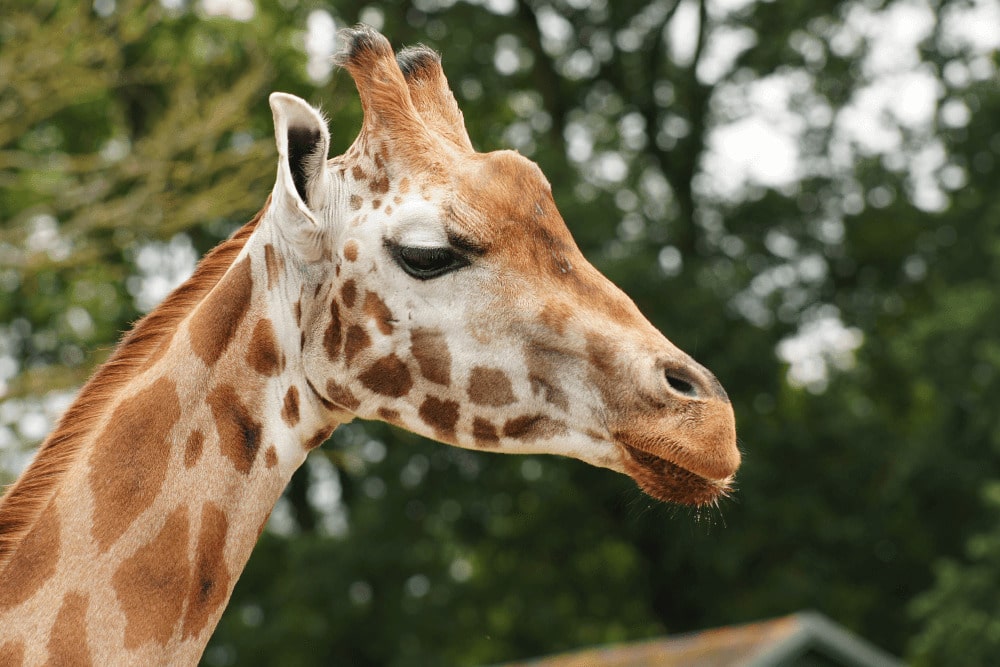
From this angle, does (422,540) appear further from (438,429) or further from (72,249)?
(438,429)

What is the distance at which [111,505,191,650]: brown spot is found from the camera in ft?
10.6

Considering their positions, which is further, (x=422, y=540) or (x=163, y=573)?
(x=422, y=540)

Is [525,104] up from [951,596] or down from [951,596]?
up

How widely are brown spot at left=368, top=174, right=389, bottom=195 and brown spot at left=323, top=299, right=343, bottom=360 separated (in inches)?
13.9

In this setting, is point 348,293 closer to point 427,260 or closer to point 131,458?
point 427,260

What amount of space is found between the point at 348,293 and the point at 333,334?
13 centimetres

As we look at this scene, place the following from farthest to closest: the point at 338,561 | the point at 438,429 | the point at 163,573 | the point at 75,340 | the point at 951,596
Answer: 1. the point at 338,561
2. the point at 75,340
3. the point at 951,596
4. the point at 438,429
5. the point at 163,573

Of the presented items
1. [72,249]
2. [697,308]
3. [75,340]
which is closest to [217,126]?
[72,249]

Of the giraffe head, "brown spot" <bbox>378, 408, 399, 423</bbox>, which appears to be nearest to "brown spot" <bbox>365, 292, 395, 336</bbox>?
the giraffe head

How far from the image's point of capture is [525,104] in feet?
83.5

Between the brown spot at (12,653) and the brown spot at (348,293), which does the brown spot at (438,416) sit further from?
the brown spot at (12,653)

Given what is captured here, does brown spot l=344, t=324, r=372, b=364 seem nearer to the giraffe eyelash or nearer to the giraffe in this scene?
the giraffe

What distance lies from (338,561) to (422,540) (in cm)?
169

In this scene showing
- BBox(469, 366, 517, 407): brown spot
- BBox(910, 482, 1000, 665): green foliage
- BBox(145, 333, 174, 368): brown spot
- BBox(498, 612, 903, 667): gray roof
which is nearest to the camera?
BBox(469, 366, 517, 407): brown spot
